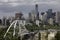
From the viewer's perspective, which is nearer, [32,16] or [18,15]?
[32,16]

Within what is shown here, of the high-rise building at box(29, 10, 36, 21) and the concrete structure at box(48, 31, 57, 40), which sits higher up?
the high-rise building at box(29, 10, 36, 21)

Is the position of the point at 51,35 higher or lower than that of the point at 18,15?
lower

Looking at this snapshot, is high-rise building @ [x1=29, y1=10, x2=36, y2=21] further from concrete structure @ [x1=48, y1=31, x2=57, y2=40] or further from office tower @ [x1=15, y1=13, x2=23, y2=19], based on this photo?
concrete structure @ [x1=48, y1=31, x2=57, y2=40]

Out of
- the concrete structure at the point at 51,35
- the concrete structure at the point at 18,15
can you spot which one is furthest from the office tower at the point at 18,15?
the concrete structure at the point at 51,35

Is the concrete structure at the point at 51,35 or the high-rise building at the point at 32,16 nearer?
the concrete structure at the point at 51,35

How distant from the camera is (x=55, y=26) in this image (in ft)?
10.5

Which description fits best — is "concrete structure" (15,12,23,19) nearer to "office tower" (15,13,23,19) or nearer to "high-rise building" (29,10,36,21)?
"office tower" (15,13,23,19)

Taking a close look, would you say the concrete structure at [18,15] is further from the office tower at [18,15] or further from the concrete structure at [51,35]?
the concrete structure at [51,35]

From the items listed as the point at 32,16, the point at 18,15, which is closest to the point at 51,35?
the point at 32,16

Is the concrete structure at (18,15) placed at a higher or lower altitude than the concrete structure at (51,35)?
higher

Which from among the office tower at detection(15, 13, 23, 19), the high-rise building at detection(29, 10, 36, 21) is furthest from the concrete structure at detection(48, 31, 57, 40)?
the office tower at detection(15, 13, 23, 19)

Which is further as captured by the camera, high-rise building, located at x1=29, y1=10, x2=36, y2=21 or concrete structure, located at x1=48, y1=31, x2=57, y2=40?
high-rise building, located at x1=29, y1=10, x2=36, y2=21

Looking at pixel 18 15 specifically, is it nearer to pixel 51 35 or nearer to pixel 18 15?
pixel 18 15

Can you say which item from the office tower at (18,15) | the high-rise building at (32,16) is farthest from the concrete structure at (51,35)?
the office tower at (18,15)
